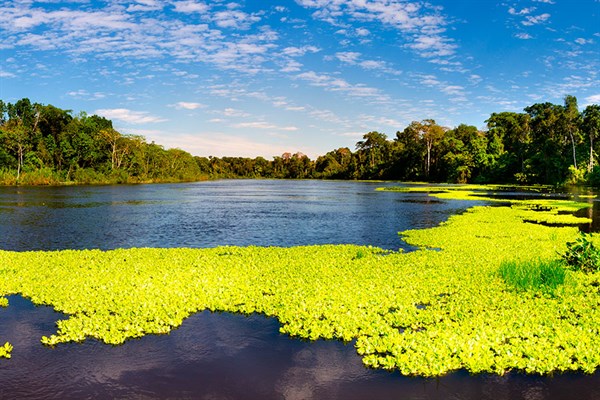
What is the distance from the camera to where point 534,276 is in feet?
60.6

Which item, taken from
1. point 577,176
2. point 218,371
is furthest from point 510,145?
point 218,371

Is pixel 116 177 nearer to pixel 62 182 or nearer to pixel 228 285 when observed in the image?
pixel 62 182

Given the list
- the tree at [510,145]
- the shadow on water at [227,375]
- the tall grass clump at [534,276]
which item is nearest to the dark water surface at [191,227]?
the tall grass clump at [534,276]

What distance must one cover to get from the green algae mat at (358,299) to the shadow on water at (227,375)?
1.52 feet

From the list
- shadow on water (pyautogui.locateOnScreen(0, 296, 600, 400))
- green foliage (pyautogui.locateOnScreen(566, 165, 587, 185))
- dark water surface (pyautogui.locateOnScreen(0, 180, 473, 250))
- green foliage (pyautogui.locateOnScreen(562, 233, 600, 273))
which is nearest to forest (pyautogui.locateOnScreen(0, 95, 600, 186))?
green foliage (pyautogui.locateOnScreen(566, 165, 587, 185))

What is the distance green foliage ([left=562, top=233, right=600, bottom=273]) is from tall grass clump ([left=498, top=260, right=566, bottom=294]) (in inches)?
99.7

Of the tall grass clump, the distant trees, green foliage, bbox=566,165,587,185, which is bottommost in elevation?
the tall grass clump

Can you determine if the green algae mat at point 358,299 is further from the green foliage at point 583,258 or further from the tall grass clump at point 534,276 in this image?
the green foliage at point 583,258

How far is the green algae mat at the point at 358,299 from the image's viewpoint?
1269 centimetres

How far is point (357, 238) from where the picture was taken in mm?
35094

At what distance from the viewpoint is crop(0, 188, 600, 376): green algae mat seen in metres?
12.7

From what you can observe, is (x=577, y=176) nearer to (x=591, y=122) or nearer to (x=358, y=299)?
(x=591, y=122)

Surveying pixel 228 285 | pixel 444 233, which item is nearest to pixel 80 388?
pixel 228 285

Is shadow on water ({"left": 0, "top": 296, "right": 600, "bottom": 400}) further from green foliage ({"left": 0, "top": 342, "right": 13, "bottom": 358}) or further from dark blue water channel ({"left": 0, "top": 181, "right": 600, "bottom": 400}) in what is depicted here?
green foliage ({"left": 0, "top": 342, "right": 13, "bottom": 358})
